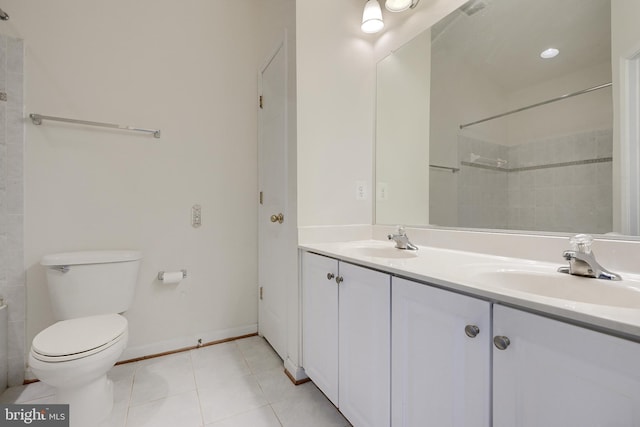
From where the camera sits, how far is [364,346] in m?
0.99

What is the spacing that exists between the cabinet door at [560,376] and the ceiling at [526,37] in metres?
0.92

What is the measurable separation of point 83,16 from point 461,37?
2.13 metres

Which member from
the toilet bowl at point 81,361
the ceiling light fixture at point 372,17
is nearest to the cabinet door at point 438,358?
the toilet bowl at point 81,361

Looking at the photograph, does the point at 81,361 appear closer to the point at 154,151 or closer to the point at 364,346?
Answer: the point at 364,346

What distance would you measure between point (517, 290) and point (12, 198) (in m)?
2.35

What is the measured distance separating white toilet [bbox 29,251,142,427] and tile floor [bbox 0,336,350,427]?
0.50 ft

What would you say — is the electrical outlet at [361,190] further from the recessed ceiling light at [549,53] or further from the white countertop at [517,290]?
the recessed ceiling light at [549,53]

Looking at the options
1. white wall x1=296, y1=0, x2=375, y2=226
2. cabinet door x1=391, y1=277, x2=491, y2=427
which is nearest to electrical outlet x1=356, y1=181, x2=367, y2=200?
white wall x1=296, y1=0, x2=375, y2=226

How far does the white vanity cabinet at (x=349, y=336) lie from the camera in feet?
2.97

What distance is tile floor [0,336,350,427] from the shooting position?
4.04ft

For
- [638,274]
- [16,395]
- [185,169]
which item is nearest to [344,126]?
[185,169]

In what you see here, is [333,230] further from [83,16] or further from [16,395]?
[83,16]

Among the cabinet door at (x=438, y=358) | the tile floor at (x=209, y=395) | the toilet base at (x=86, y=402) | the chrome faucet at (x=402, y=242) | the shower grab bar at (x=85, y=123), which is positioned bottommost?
the tile floor at (x=209, y=395)

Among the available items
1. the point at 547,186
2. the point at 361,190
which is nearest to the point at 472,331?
the point at 547,186
